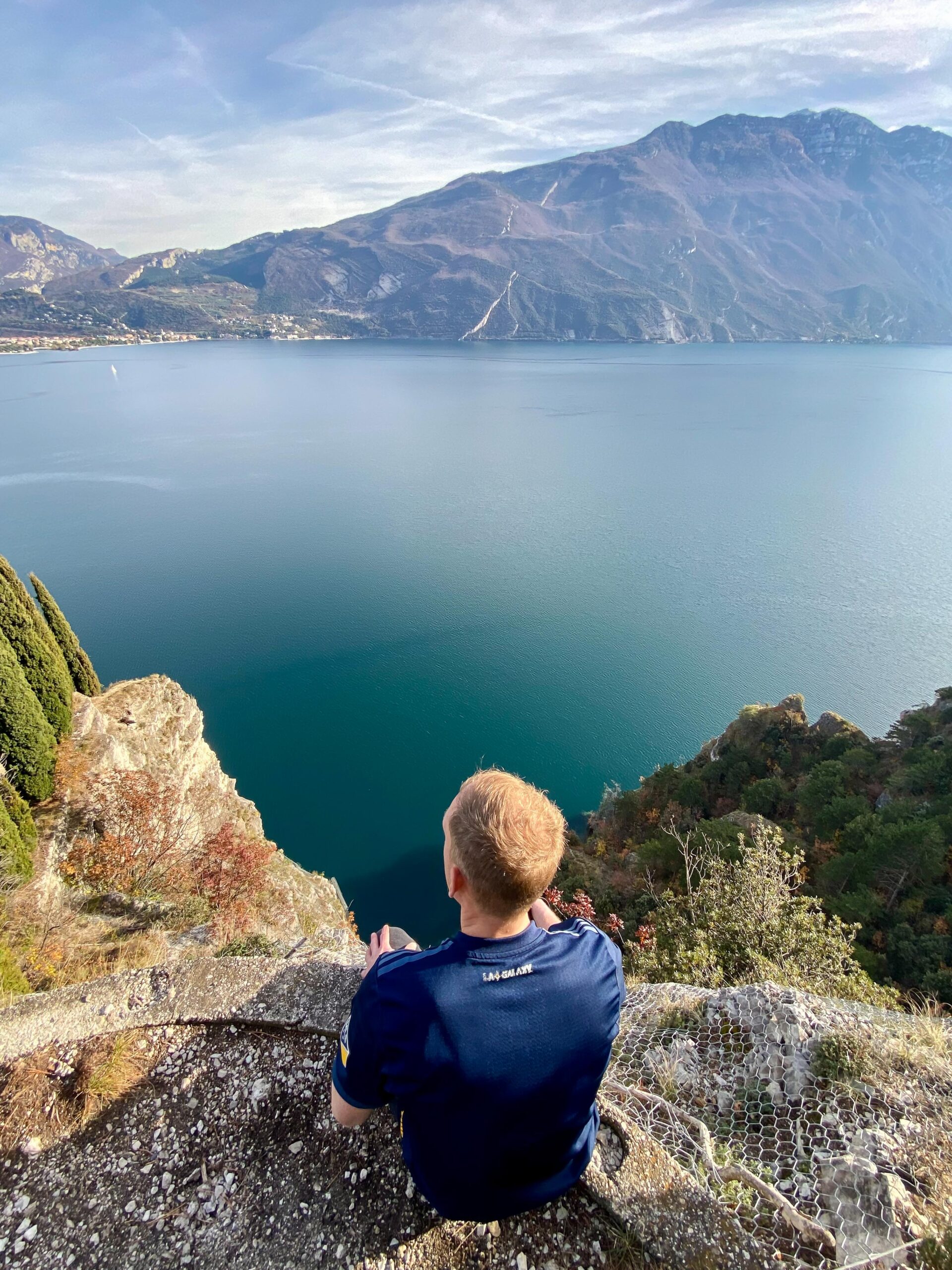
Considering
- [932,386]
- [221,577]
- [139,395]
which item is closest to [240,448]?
[221,577]

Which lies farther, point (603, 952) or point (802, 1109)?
point (802, 1109)

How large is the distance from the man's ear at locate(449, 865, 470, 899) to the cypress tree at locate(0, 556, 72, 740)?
14.2 metres

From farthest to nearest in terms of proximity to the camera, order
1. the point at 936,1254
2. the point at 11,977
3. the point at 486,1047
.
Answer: the point at 11,977 → the point at 936,1254 → the point at 486,1047

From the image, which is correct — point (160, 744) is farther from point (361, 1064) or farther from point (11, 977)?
point (361, 1064)

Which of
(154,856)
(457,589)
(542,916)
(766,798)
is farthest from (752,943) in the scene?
(457,589)

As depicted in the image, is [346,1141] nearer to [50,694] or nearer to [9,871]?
[9,871]

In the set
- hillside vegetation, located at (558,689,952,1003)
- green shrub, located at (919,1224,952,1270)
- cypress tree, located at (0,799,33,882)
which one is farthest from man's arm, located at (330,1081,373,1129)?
cypress tree, located at (0,799,33,882)

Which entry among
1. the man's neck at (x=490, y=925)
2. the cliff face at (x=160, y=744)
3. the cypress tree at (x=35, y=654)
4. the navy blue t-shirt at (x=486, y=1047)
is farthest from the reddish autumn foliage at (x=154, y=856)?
the man's neck at (x=490, y=925)

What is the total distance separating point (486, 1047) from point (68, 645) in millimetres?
18201

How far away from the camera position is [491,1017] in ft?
7.30

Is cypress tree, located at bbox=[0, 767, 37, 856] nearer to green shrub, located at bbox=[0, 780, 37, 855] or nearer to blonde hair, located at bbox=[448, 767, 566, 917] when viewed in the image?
green shrub, located at bbox=[0, 780, 37, 855]

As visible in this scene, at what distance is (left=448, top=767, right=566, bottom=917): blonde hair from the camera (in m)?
2.09

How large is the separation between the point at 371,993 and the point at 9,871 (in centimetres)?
1002

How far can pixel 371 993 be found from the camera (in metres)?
2.37
